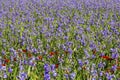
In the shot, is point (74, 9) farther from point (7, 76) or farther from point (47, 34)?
point (7, 76)

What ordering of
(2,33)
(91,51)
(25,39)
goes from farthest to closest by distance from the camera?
(2,33), (25,39), (91,51)

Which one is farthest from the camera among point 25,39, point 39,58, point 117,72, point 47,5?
point 47,5

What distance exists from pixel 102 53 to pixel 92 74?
3.89 feet

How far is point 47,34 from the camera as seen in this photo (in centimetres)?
639

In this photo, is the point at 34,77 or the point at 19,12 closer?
the point at 34,77

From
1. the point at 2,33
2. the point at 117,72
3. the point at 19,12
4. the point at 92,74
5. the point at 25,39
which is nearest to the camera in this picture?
the point at 92,74

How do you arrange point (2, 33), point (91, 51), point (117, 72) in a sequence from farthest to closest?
point (2, 33) < point (91, 51) < point (117, 72)

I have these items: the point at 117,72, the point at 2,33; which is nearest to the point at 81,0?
the point at 2,33

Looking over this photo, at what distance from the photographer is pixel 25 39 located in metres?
6.05

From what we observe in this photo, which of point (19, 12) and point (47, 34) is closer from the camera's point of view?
point (47, 34)

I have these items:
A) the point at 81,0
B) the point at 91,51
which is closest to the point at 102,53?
the point at 91,51

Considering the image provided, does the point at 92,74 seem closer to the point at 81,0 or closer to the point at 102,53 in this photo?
the point at 102,53

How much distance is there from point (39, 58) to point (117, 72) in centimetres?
115

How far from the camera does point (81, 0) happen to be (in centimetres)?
1278
